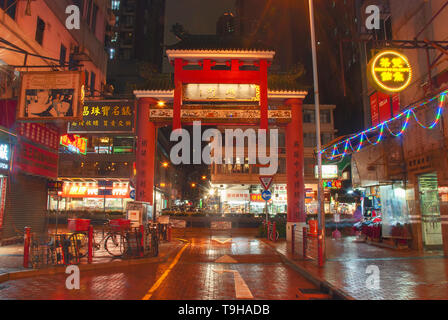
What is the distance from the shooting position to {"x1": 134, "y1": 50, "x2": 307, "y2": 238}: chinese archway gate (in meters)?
16.2

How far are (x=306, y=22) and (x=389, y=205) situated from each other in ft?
123

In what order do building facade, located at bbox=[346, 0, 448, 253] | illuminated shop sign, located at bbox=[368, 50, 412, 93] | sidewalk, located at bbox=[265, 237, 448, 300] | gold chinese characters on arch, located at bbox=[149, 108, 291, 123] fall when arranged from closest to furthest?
sidewalk, located at bbox=[265, 237, 448, 300], illuminated shop sign, located at bbox=[368, 50, 412, 93], building facade, located at bbox=[346, 0, 448, 253], gold chinese characters on arch, located at bbox=[149, 108, 291, 123]

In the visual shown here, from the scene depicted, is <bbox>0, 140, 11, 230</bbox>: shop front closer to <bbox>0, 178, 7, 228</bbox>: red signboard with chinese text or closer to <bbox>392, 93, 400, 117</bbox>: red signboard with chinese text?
<bbox>0, 178, 7, 228</bbox>: red signboard with chinese text

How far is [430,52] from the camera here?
13312 millimetres

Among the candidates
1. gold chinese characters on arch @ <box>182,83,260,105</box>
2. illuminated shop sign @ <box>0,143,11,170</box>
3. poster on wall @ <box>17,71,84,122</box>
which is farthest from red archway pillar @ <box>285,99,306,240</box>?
illuminated shop sign @ <box>0,143,11,170</box>

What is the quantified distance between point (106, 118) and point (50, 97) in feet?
15.6

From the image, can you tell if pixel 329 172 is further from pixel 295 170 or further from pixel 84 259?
pixel 84 259

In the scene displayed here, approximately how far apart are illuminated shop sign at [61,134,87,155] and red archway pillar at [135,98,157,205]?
4.58 metres

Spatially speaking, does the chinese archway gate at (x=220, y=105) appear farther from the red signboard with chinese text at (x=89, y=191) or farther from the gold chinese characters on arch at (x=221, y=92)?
→ the red signboard with chinese text at (x=89, y=191)

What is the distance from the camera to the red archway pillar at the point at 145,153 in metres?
17.4

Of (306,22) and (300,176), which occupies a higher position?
(306,22)

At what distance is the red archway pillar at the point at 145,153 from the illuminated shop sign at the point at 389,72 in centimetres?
1140
